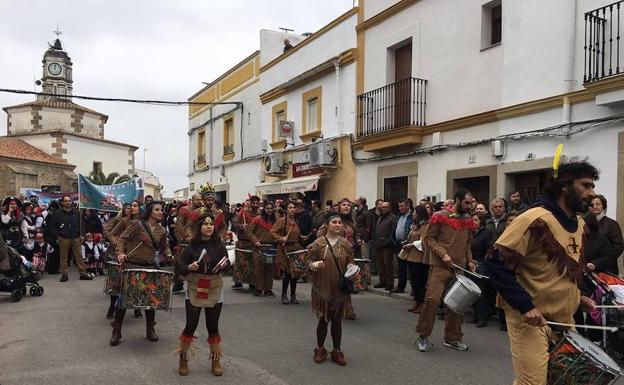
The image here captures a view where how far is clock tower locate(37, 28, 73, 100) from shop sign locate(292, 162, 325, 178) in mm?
45160

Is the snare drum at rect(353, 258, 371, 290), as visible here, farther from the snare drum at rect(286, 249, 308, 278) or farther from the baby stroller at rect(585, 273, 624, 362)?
the baby stroller at rect(585, 273, 624, 362)

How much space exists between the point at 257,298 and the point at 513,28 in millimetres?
7124

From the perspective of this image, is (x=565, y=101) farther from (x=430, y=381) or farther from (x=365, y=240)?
(x=430, y=381)

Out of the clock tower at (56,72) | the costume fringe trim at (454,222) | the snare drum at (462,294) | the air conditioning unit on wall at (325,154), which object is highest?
the clock tower at (56,72)

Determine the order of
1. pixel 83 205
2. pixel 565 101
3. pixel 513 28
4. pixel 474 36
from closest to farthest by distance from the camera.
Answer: pixel 565 101, pixel 513 28, pixel 474 36, pixel 83 205

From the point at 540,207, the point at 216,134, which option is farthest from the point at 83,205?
the point at 216,134

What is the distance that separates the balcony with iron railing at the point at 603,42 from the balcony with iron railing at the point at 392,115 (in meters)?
4.44

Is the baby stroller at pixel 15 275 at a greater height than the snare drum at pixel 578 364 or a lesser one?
lesser

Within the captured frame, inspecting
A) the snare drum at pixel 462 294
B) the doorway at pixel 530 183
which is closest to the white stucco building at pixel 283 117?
the doorway at pixel 530 183

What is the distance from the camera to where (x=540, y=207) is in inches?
141

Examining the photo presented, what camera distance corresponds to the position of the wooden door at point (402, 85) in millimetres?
14141

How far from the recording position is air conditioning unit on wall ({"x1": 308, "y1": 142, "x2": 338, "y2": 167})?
1744 centimetres

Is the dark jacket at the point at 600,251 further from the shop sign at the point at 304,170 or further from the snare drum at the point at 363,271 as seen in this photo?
the shop sign at the point at 304,170

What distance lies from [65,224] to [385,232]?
7165mm
